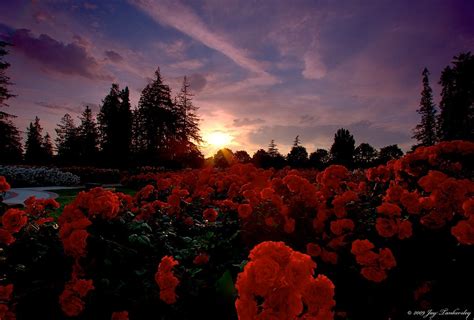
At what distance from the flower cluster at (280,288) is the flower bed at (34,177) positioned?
19.0 meters

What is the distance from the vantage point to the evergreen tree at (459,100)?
111 feet

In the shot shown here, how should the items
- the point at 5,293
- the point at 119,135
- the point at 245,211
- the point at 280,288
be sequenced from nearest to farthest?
the point at 280,288 < the point at 5,293 < the point at 245,211 < the point at 119,135

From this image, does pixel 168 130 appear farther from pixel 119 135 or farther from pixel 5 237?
pixel 5 237

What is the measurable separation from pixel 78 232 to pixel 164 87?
45.6 meters

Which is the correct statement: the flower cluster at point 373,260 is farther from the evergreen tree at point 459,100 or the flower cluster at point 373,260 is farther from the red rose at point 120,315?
the evergreen tree at point 459,100

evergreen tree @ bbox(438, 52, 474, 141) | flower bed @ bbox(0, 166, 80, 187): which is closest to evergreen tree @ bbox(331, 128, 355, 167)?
evergreen tree @ bbox(438, 52, 474, 141)

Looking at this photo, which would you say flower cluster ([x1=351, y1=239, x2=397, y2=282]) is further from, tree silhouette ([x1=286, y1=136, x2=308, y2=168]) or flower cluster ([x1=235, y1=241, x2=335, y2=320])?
tree silhouette ([x1=286, y1=136, x2=308, y2=168])

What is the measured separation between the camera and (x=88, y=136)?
53000 mm

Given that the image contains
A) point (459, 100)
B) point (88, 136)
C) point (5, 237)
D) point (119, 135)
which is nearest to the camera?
point (5, 237)

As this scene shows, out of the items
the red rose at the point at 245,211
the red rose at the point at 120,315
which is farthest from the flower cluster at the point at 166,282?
the red rose at the point at 245,211

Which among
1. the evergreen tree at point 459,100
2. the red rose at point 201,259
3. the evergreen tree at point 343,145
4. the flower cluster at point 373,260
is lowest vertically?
the red rose at point 201,259

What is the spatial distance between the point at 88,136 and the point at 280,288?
195ft

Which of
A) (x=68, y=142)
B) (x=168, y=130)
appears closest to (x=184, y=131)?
(x=168, y=130)

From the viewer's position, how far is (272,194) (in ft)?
11.3
